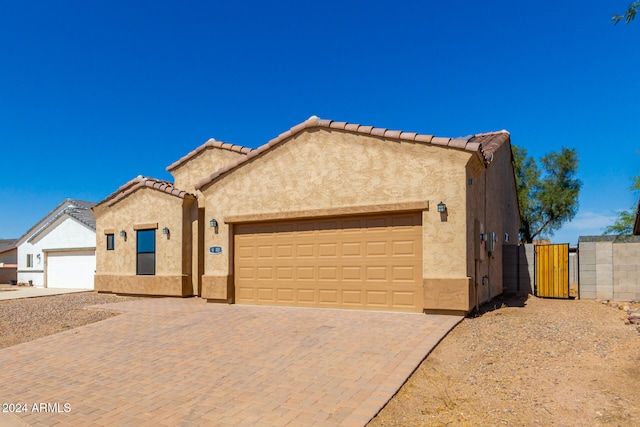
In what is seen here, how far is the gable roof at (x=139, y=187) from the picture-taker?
15500 millimetres

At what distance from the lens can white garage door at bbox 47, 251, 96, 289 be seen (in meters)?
22.6

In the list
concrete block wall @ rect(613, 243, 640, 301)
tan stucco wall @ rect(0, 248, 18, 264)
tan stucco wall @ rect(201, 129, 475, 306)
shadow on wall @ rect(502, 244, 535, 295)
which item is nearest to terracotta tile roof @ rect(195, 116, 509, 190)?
tan stucco wall @ rect(201, 129, 475, 306)

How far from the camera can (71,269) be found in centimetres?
2352

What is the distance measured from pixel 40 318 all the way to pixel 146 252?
4685 millimetres

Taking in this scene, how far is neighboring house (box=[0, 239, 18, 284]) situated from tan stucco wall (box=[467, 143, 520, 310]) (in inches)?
1222

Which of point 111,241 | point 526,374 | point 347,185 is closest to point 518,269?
point 347,185

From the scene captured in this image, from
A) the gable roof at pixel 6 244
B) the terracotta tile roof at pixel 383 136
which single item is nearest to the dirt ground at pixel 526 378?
the terracotta tile roof at pixel 383 136

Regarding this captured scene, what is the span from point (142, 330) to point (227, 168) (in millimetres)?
5279

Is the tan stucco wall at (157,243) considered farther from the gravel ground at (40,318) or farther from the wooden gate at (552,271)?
the wooden gate at (552,271)

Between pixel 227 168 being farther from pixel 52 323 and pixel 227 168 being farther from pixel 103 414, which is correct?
pixel 103 414

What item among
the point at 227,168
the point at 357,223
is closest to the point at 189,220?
the point at 227,168

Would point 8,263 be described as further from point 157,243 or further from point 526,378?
point 526,378

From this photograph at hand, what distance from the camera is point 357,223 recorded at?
1078 cm

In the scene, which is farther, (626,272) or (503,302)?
(626,272)
